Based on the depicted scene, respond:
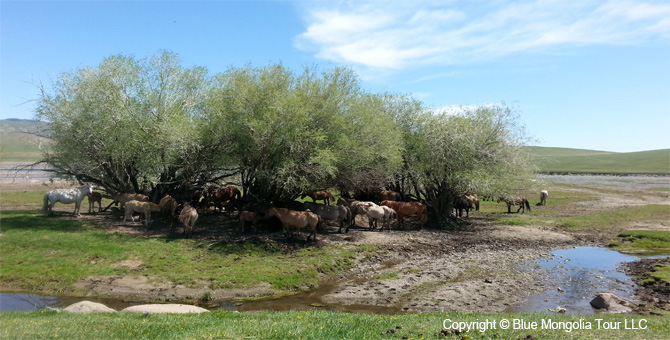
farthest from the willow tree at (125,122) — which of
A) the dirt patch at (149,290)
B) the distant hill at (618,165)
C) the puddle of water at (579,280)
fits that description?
the distant hill at (618,165)

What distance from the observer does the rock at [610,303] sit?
487 inches

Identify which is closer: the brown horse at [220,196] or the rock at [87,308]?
the rock at [87,308]

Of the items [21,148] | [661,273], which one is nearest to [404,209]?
[661,273]

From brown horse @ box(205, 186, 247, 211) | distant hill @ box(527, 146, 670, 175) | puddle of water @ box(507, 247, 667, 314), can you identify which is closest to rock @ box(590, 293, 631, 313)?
puddle of water @ box(507, 247, 667, 314)

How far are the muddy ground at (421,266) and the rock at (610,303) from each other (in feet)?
6.31

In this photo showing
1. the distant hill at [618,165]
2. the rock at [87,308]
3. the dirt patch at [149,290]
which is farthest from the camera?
the distant hill at [618,165]

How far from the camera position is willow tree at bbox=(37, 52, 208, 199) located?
2023 centimetres

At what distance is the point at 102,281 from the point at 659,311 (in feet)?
55.0

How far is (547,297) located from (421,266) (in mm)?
4963

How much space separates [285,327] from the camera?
333 inches

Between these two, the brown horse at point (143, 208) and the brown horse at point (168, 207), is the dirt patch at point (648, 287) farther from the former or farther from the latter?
the brown horse at point (143, 208)

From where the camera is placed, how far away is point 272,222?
2161 centimetres

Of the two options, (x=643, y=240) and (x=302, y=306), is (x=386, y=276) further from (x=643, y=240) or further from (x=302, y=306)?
(x=643, y=240)

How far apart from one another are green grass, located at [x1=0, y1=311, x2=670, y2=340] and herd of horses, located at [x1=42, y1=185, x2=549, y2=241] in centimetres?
969
